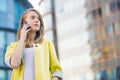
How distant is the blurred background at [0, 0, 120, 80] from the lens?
41188 millimetres

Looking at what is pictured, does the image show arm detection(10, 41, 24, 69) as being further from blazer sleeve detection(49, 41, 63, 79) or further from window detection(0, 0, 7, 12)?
window detection(0, 0, 7, 12)

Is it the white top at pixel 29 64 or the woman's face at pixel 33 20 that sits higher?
the woman's face at pixel 33 20

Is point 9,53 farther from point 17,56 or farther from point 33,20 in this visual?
point 33,20

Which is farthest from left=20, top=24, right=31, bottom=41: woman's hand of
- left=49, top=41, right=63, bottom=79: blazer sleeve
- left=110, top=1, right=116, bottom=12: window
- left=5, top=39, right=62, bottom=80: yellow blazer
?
left=110, top=1, right=116, bottom=12: window

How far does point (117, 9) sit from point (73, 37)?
7.37 metres

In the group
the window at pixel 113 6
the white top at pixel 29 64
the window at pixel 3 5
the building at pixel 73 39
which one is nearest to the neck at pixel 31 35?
the white top at pixel 29 64

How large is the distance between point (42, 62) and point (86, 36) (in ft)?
135

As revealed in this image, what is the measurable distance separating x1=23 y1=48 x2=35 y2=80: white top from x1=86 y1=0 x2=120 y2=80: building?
36.0 metres

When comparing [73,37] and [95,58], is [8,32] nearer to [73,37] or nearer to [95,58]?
[95,58]

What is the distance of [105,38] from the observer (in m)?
42.1

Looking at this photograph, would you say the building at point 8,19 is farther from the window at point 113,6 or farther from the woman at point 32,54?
the woman at point 32,54

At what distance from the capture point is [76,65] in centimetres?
4547

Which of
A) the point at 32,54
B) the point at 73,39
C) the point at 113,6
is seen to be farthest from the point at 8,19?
the point at 32,54

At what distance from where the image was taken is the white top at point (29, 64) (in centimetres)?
375
